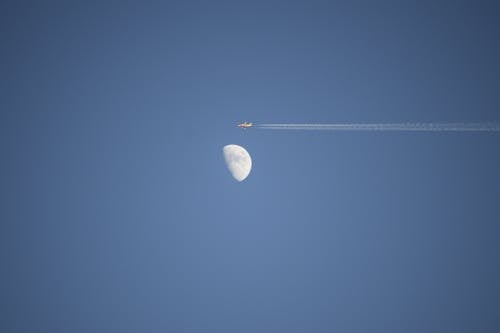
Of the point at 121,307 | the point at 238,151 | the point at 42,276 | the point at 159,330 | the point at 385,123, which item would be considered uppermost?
the point at 385,123

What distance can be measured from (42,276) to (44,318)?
153 inches

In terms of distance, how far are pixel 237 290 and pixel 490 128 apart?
27602 mm

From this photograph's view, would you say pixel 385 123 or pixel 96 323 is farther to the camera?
pixel 96 323

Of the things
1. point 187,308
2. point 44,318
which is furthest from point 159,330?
point 44,318

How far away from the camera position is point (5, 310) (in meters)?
23.5

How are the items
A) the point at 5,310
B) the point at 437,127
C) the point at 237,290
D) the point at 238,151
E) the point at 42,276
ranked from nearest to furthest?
the point at 437,127, the point at 5,310, the point at 42,276, the point at 238,151, the point at 237,290

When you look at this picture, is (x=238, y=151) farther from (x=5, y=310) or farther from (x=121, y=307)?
(x=5, y=310)

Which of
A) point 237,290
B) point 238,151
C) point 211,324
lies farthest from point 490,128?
point 211,324

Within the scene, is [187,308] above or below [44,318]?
above

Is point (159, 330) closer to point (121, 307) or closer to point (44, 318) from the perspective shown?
point (121, 307)

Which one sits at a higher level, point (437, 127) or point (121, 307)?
point (437, 127)

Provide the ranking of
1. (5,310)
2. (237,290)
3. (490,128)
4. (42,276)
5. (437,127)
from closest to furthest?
(490,128) < (437,127) < (5,310) < (42,276) < (237,290)

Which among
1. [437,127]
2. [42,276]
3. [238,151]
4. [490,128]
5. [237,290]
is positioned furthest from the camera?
[237,290]

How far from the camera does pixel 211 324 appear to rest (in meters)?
28.1
